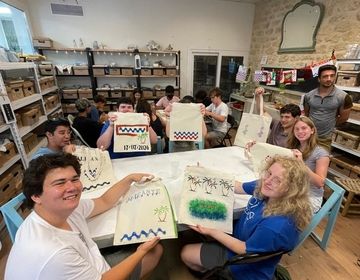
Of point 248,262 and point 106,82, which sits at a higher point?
point 106,82

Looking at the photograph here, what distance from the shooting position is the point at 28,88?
3.11 m

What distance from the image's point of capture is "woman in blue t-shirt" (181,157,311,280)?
39.4 inches

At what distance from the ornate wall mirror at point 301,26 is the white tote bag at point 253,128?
2.90 metres

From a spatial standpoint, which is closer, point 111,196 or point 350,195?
point 111,196

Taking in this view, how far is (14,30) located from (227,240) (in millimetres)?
5167

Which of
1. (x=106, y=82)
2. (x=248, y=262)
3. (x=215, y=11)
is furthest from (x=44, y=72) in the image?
(x=248, y=262)

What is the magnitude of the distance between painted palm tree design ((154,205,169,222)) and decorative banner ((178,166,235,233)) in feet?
0.32

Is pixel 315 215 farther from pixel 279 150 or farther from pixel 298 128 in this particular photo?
pixel 298 128

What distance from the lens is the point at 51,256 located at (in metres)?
0.71

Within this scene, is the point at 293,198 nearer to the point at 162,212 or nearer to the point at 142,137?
the point at 162,212

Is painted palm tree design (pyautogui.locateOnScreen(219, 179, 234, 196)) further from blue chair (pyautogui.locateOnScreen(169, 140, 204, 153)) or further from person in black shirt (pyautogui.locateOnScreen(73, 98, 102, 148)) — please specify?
person in black shirt (pyautogui.locateOnScreen(73, 98, 102, 148))

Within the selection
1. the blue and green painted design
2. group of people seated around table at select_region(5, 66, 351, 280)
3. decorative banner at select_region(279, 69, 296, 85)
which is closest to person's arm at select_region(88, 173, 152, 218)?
group of people seated around table at select_region(5, 66, 351, 280)

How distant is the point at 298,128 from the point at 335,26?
2951 mm

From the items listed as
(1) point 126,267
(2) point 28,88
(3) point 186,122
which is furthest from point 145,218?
(2) point 28,88
